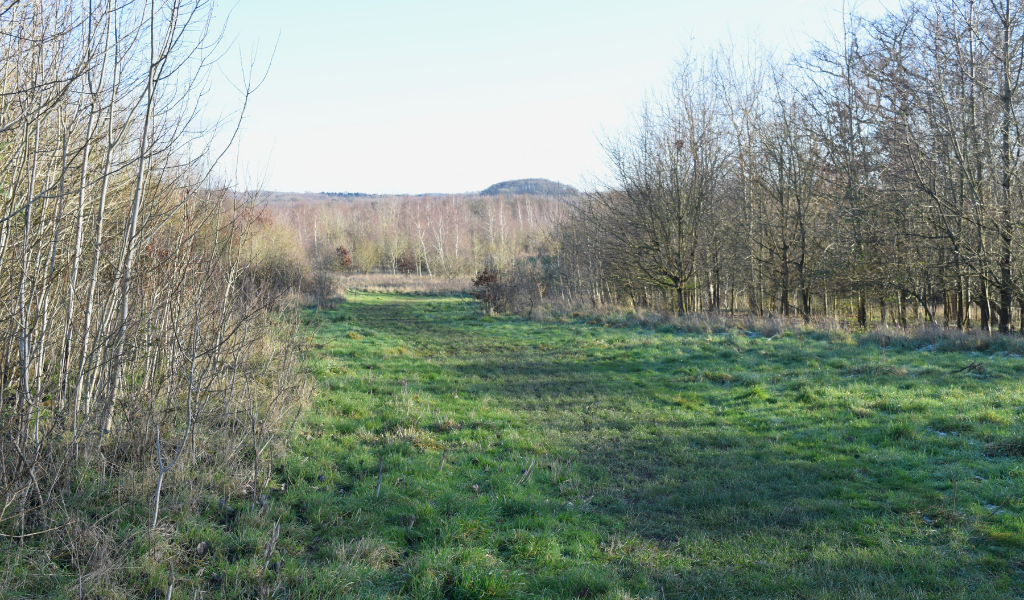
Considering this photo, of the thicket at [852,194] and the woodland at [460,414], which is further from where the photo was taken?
the thicket at [852,194]

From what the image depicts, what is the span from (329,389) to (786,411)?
6049mm

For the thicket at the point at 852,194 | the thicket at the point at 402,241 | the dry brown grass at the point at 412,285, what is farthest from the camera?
the dry brown grass at the point at 412,285

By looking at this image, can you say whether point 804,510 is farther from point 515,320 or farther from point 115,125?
point 515,320

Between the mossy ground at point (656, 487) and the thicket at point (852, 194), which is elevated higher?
the thicket at point (852, 194)

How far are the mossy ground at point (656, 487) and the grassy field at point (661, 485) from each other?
20mm

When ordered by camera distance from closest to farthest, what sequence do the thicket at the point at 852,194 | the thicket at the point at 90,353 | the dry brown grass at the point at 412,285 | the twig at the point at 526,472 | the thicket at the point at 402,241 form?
the thicket at the point at 90,353, the twig at the point at 526,472, the thicket at the point at 852,194, the thicket at the point at 402,241, the dry brown grass at the point at 412,285

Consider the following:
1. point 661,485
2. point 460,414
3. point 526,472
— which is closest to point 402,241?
point 460,414

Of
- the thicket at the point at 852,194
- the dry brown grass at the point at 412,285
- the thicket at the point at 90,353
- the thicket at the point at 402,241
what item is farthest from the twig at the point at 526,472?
the dry brown grass at the point at 412,285

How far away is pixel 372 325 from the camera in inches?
669

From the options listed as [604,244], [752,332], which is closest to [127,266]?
[752,332]

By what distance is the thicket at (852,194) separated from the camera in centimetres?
1157

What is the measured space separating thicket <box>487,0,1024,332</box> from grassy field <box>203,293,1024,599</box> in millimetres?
5232

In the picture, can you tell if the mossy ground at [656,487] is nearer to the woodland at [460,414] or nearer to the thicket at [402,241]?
the woodland at [460,414]

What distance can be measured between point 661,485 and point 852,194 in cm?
1323
